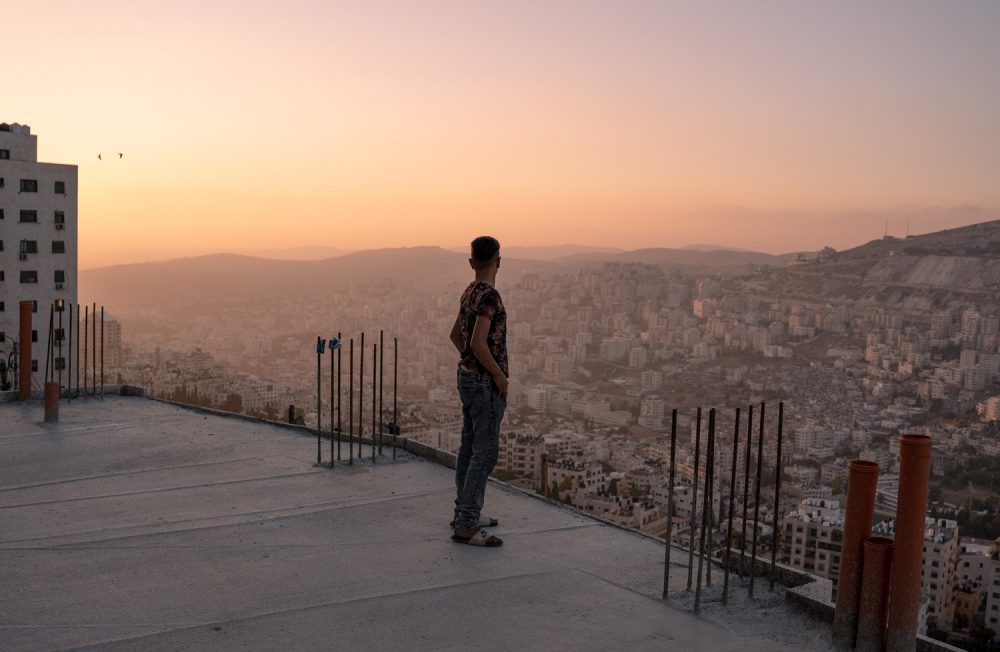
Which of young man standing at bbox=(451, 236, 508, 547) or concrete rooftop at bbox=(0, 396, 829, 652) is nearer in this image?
concrete rooftop at bbox=(0, 396, 829, 652)

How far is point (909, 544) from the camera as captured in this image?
3338mm

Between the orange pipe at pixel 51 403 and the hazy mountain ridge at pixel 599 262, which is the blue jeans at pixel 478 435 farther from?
the hazy mountain ridge at pixel 599 262

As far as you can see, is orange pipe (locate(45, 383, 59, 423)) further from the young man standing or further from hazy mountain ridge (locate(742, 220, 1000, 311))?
hazy mountain ridge (locate(742, 220, 1000, 311))

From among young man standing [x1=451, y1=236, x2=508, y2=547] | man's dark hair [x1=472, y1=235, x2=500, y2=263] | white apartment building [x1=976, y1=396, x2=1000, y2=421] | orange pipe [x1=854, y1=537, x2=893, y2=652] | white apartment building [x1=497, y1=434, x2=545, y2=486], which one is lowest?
white apartment building [x1=976, y1=396, x2=1000, y2=421]

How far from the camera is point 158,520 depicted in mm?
5070

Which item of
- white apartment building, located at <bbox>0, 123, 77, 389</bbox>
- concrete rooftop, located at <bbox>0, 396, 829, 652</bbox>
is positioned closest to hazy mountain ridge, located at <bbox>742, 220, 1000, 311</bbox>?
white apartment building, located at <bbox>0, 123, 77, 389</bbox>

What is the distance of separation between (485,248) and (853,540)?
2.18 metres

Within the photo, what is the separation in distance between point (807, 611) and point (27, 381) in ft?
27.6

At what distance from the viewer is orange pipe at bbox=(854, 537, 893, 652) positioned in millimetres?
3432

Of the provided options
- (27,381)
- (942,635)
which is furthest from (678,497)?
(27,381)

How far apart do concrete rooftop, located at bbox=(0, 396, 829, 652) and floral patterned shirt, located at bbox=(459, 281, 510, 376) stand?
992 millimetres

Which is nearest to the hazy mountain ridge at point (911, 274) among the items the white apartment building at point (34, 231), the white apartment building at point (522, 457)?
the white apartment building at point (522, 457)

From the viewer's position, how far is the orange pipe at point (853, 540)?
11.5 ft

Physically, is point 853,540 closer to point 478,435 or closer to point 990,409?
point 478,435
